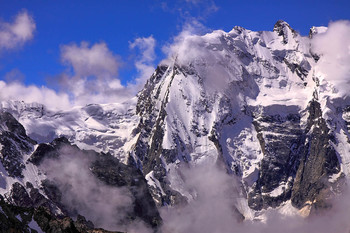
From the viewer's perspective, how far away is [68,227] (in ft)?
618

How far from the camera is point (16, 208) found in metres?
188

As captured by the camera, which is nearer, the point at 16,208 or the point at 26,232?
the point at 26,232

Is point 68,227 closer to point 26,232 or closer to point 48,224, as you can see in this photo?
point 48,224

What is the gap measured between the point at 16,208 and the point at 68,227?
12611mm

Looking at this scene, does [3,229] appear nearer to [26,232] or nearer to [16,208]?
[26,232]

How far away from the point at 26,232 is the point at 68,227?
701 inches

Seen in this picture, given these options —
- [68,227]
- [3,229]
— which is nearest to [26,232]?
[3,229]

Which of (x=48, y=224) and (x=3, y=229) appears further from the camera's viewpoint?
(x=48, y=224)

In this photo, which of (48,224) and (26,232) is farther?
(48,224)

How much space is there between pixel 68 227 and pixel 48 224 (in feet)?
15.0

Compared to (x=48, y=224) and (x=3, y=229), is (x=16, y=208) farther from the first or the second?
(x=3, y=229)

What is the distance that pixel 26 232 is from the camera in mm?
171875

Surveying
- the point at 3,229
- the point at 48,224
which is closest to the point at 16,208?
the point at 48,224

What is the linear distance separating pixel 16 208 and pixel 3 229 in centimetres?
2138
